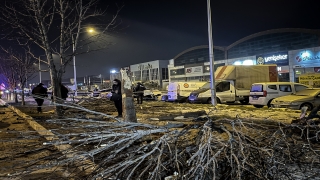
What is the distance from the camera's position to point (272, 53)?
41625 mm

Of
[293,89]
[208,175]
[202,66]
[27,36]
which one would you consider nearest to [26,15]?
[27,36]

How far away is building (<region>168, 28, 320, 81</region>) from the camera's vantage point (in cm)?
3608

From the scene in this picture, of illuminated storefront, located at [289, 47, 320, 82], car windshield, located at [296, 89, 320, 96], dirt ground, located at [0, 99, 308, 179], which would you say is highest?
illuminated storefront, located at [289, 47, 320, 82]

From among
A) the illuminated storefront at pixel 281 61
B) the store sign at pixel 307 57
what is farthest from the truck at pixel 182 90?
the illuminated storefront at pixel 281 61

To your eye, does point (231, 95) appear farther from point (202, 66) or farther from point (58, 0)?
point (202, 66)

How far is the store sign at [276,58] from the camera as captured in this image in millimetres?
39041

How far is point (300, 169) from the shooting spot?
13.3 feet

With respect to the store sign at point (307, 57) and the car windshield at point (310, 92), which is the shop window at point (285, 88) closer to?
the car windshield at point (310, 92)

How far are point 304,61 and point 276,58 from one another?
5429 mm

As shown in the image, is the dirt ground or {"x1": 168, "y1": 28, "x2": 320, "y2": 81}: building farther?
{"x1": 168, "y1": 28, "x2": 320, "y2": 81}: building

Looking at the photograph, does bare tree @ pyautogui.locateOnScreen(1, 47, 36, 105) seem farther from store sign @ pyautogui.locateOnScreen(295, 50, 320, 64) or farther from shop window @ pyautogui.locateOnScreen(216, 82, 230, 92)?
store sign @ pyautogui.locateOnScreen(295, 50, 320, 64)

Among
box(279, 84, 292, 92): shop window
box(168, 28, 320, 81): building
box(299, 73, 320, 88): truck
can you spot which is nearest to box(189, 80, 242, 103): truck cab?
box(279, 84, 292, 92): shop window

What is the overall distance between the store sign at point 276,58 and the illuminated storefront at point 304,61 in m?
1.32

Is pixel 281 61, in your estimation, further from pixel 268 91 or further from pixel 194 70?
pixel 268 91
